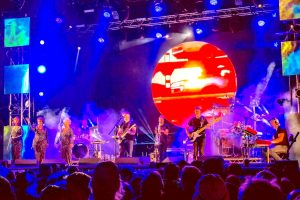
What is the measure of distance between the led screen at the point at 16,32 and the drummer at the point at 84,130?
12.3 ft

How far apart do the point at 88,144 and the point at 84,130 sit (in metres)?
0.62

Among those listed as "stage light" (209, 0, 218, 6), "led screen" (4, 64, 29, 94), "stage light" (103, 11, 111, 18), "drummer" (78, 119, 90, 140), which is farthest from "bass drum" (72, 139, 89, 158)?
"stage light" (209, 0, 218, 6)

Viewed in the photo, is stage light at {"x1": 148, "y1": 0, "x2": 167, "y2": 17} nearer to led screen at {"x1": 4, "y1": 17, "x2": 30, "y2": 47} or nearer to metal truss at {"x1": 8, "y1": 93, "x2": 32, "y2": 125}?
led screen at {"x1": 4, "y1": 17, "x2": 30, "y2": 47}

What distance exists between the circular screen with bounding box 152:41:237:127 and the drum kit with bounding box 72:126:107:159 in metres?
2.66

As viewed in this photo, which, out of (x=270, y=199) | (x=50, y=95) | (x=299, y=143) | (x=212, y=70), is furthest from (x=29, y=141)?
(x=270, y=199)

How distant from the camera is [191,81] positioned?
631 inches

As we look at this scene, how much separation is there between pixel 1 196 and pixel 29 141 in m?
14.6

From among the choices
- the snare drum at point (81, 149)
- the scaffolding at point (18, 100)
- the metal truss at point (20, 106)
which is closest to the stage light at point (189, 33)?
the snare drum at point (81, 149)

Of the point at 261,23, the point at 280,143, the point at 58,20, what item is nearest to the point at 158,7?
the point at 261,23

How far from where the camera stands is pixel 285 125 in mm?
13609

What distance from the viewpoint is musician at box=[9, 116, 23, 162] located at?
50.0 feet

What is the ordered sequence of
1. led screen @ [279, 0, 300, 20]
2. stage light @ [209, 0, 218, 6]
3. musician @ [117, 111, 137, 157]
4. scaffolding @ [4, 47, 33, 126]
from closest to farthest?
led screen @ [279, 0, 300, 20] → musician @ [117, 111, 137, 157] → stage light @ [209, 0, 218, 6] → scaffolding @ [4, 47, 33, 126]

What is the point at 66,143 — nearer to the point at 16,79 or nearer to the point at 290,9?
the point at 16,79

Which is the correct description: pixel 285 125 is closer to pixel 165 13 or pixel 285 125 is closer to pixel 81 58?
pixel 165 13
